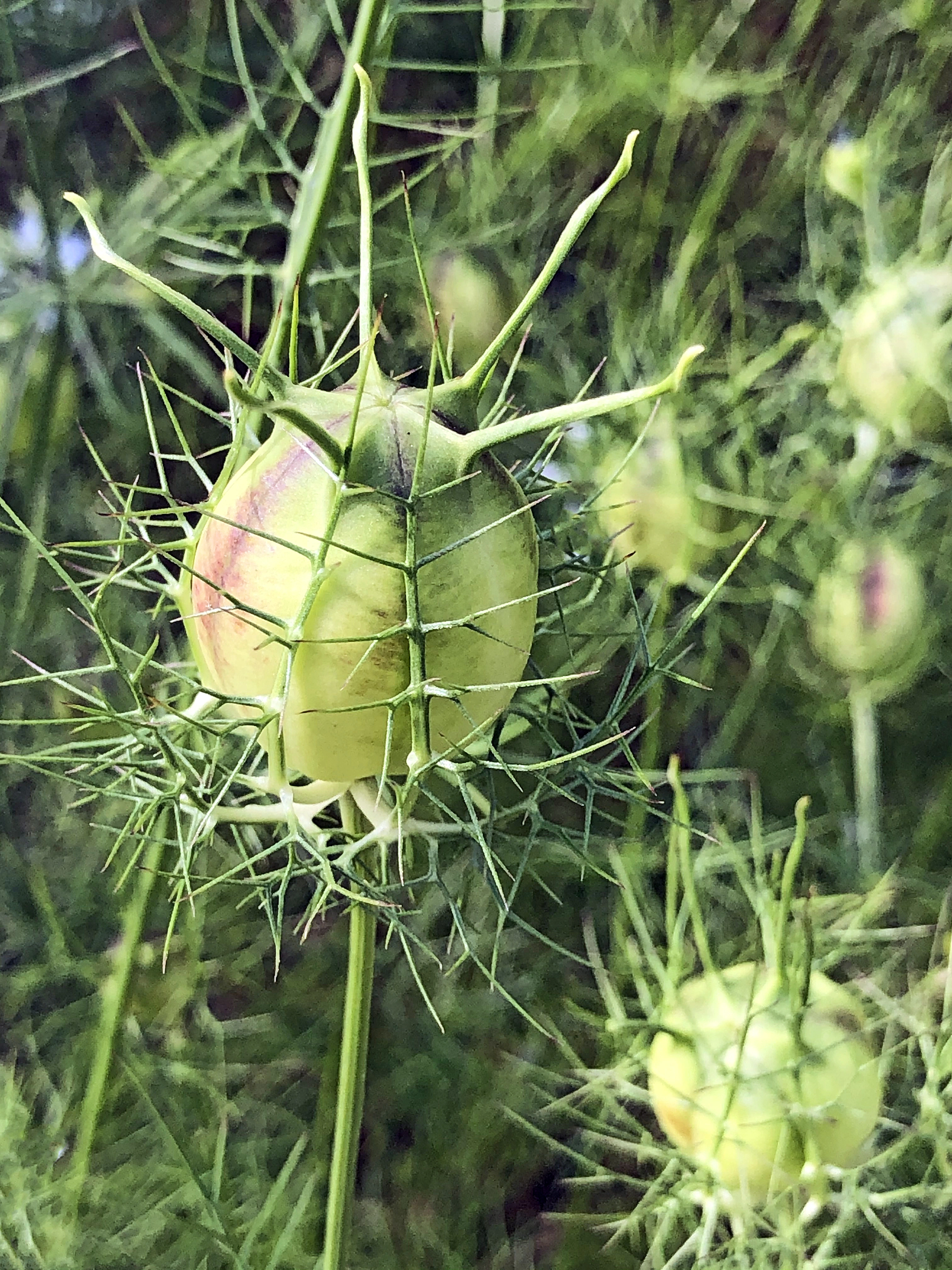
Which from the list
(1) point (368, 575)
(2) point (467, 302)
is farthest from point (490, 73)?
(1) point (368, 575)

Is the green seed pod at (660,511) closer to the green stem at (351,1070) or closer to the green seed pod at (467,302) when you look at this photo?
the green seed pod at (467,302)

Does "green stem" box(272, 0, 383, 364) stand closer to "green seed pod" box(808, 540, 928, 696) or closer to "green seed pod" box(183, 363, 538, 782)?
"green seed pod" box(183, 363, 538, 782)

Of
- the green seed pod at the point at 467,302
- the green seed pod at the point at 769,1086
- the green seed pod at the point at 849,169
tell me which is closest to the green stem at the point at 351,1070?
the green seed pod at the point at 769,1086

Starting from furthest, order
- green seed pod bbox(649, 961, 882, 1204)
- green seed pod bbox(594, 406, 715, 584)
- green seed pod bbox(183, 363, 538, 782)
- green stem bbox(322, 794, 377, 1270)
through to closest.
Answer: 1. green seed pod bbox(594, 406, 715, 584)
2. green seed pod bbox(649, 961, 882, 1204)
3. green stem bbox(322, 794, 377, 1270)
4. green seed pod bbox(183, 363, 538, 782)

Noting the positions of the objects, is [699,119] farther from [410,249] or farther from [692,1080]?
[692,1080]

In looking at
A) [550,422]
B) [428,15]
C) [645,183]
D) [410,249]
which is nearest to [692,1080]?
[550,422]

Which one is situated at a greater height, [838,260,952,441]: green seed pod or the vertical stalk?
the vertical stalk

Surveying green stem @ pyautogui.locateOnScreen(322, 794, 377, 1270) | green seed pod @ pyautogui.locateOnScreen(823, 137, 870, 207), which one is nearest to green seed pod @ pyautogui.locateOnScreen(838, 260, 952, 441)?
green seed pod @ pyautogui.locateOnScreen(823, 137, 870, 207)
